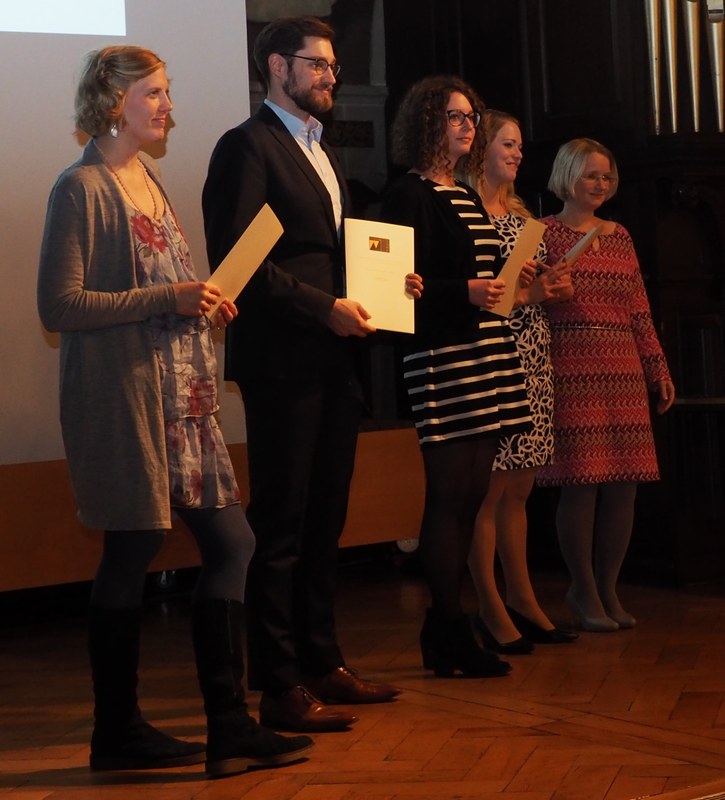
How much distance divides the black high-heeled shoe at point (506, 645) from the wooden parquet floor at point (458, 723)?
0.03 m

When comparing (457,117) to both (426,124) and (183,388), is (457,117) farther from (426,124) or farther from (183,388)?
(183,388)

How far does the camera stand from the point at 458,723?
3080 mm

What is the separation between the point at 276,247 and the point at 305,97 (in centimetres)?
34

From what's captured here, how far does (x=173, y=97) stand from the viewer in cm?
469

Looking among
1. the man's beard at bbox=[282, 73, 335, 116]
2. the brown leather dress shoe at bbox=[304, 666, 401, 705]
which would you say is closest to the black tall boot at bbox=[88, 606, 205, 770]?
the brown leather dress shoe at bbox=[304, 666, 401, 705]

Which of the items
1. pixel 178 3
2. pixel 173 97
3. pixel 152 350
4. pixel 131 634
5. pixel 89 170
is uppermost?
pixel 178 3

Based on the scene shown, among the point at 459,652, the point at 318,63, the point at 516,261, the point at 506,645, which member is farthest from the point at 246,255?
the point at 506,645

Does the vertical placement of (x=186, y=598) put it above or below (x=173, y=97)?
below

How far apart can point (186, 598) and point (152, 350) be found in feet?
8.78

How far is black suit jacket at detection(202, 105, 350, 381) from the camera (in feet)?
9.64

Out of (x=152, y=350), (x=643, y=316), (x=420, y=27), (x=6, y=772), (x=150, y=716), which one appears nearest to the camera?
(x=152, y=350)

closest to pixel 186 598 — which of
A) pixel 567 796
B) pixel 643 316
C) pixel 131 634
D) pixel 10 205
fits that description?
pixel 10 205

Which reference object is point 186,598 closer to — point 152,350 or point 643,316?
point 643,316

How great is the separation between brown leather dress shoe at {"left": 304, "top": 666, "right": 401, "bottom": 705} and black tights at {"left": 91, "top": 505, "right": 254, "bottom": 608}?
1.81 feet
